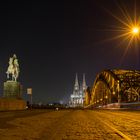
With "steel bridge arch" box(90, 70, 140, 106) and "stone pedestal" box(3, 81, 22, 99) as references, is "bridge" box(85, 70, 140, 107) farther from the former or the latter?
"stone pedestal" box(3, 81, 22, 99)

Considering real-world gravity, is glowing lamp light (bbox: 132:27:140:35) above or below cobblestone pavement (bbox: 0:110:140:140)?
above

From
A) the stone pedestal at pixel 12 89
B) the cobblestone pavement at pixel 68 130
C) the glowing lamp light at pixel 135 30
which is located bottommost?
the cobblestone pavement at pixel 68 130

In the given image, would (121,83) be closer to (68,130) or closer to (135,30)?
(135,30)

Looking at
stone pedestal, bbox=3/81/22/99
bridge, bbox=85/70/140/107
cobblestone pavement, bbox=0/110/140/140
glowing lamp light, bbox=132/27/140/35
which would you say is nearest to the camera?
cobblestone pavement, bbox=0/110/140/140

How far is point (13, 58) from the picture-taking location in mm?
69562

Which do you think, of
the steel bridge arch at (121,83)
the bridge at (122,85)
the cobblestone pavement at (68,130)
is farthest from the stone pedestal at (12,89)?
the cobblestone pavement at (68,130)

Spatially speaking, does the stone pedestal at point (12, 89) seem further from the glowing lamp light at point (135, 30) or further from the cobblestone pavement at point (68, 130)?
the cobblestone pavement at point (68, 130)

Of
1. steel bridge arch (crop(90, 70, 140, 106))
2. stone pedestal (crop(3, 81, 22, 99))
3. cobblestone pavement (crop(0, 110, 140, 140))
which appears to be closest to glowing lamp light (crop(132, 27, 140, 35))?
cobblestone pavement (crop(0, 110, 140, 140))

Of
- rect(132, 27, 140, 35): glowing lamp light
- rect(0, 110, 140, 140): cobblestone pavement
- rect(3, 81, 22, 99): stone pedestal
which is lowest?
rect(0, 110, 140, 140): cobblestone pavement

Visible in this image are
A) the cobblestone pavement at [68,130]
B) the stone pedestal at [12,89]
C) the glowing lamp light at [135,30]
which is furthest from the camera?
the stone pedestal at [12,89]

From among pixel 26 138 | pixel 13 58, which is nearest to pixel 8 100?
pixel 13 58

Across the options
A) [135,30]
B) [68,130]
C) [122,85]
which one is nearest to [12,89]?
[135,30]

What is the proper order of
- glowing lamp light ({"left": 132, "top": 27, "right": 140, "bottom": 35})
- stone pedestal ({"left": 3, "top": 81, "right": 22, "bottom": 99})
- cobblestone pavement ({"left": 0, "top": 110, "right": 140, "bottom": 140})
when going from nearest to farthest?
1. cobblestone pavement ({"left": 0, "top": 110, "right": 140, "bottom": 140})
2. glowing lamp light ({"left": 132, "top": 27, "right": 140, "bottom": 35})
3. stone pedestal ({"left": 3, "top": 81, "right": 22, "bottom": 99})

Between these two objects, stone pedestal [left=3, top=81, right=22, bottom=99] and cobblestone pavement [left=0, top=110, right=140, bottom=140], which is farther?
stone pedestal [left=3, top=81, right=22, bottom=99]
